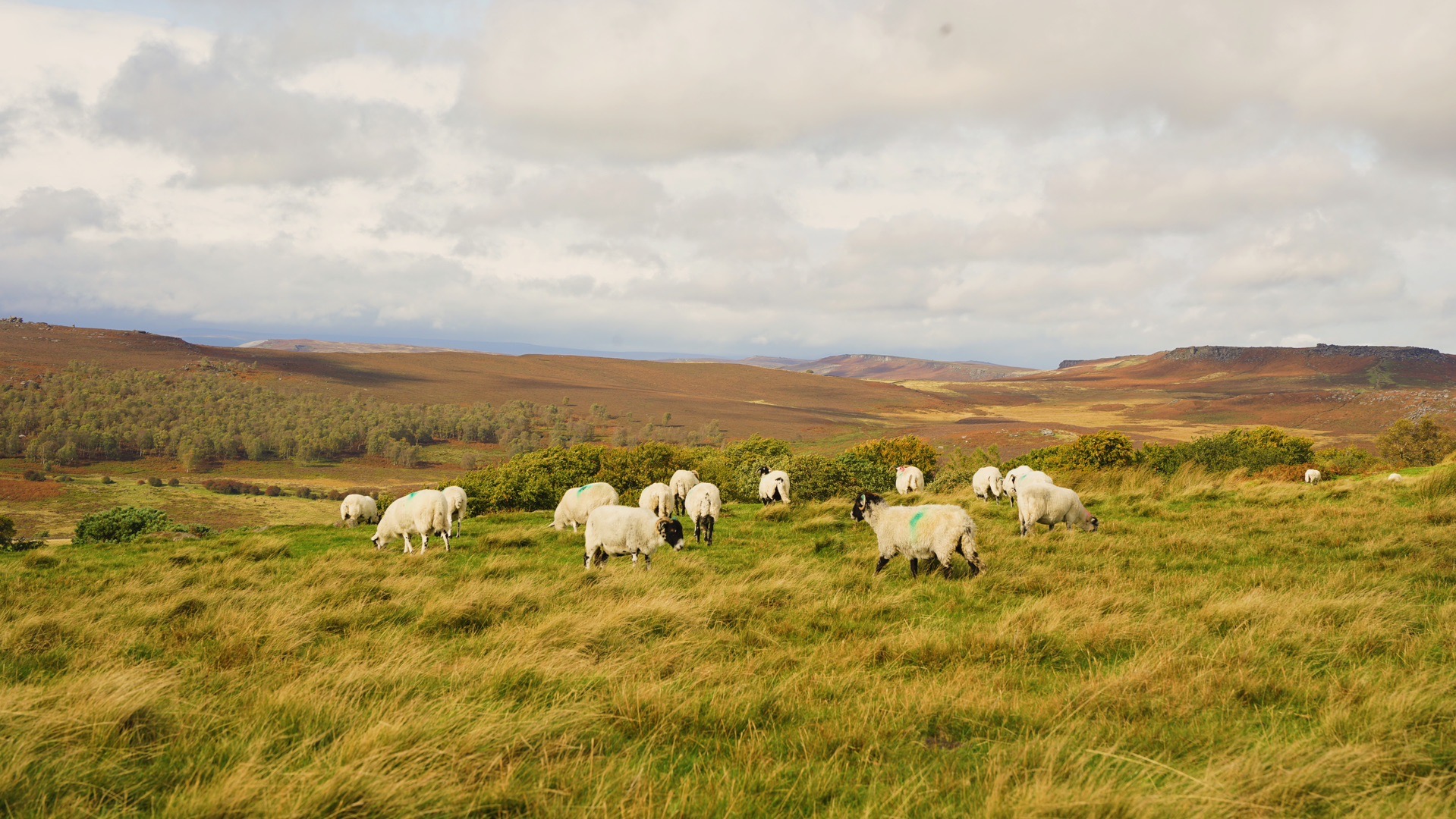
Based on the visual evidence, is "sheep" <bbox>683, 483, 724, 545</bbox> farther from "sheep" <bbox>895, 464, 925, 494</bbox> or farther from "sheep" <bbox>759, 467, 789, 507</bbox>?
"sheep" <bbox>895, 464, 925, 494</bbox>

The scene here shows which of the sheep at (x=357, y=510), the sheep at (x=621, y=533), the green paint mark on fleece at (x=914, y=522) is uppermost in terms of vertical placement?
the green paint mark on fleece at (x=914, y=522)

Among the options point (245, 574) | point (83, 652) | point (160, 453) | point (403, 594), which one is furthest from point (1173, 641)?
point (160, 453)

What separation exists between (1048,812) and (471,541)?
1600 centimetres

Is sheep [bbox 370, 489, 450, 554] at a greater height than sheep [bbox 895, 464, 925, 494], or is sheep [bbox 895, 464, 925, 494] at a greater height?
sheep [bbox 370, 489, 450, 554]

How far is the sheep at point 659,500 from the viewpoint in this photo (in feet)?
62.8

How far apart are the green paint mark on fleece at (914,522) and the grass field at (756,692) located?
0.71 meters

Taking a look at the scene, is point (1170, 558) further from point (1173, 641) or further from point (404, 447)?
point (404, 447)

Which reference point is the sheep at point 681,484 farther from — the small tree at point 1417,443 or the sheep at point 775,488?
the small tree at point 1417,443

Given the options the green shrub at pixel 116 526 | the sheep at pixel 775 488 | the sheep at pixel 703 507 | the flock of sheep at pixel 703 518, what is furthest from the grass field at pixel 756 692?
the green shrub at pixel 116 526

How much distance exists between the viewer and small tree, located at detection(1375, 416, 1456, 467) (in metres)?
54.1

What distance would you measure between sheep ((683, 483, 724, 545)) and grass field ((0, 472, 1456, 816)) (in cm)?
549

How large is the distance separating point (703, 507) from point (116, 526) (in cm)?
2182

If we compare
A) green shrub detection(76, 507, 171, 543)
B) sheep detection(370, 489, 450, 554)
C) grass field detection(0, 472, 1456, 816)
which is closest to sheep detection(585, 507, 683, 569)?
grass field detection(0, 472, 1456, 816)

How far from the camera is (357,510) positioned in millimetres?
24891
